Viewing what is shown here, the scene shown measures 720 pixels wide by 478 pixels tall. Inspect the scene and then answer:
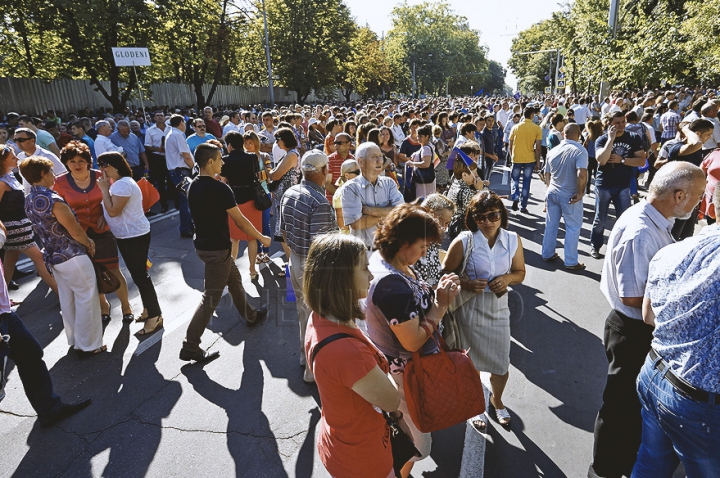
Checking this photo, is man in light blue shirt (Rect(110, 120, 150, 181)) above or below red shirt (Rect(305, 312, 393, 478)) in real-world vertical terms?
above

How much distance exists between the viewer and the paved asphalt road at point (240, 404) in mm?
3033

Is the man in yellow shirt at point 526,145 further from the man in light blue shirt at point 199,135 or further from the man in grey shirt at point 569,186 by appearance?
the man in light blue shirt at point 199,135

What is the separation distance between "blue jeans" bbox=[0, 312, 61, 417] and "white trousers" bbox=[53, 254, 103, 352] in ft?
3.13

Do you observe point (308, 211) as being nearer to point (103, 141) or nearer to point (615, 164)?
point (615, 164)

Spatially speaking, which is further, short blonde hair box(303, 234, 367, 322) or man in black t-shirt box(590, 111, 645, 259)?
man in black t-shirt box(590, 111, 645, 259)

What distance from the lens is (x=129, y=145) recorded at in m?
9.07

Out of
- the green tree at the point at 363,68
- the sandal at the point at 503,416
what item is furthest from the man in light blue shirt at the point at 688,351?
the green tree at the point at 363,68

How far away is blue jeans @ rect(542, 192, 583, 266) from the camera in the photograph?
6156mm

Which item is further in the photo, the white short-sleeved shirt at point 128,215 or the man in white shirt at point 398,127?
the man in white shirt at point 398,127

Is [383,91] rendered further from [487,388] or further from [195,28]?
[487,388]

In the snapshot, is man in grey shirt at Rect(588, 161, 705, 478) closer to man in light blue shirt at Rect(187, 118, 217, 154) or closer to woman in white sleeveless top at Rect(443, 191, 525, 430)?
woman in white sleeveless top at Rect(443, 191, 525, 430)

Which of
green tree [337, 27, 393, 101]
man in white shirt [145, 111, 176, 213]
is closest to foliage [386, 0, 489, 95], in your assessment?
green tree [337, 27, 393, 101]

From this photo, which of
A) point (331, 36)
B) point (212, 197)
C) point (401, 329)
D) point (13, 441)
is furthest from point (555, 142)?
point (331, 36)

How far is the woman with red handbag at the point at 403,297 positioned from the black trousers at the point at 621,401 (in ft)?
3.47
